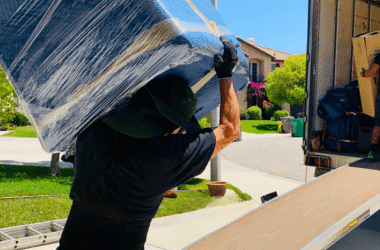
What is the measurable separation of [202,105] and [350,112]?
452 centimetres

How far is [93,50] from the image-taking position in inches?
59.8

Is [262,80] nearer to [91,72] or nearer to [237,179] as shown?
[237,179]

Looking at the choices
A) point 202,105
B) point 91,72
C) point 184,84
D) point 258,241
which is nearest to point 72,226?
point 91,72

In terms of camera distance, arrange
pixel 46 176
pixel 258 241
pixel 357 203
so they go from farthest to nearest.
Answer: pixel 46 176
pixel 357 203
pixel 258 241

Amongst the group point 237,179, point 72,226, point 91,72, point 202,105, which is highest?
point 91,72

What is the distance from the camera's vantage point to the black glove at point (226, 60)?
169cm

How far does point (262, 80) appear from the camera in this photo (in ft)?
121

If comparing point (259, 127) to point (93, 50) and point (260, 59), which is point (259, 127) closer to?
point (260, 59)

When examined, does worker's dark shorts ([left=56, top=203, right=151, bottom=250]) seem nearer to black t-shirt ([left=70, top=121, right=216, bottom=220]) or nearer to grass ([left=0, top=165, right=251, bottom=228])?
black t-shirt ([left=70, top=121, right=216, bottom=220])

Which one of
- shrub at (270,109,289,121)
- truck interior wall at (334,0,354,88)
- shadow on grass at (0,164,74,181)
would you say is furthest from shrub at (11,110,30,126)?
truck interior wall at (334,0,354,88)

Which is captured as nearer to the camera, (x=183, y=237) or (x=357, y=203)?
(x=357, y=203)

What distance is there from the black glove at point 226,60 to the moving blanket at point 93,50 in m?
0.03

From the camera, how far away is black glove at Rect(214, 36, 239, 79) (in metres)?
1.69

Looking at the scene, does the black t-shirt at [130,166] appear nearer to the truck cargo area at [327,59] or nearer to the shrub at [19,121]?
the truck cargo area at [327,59]
